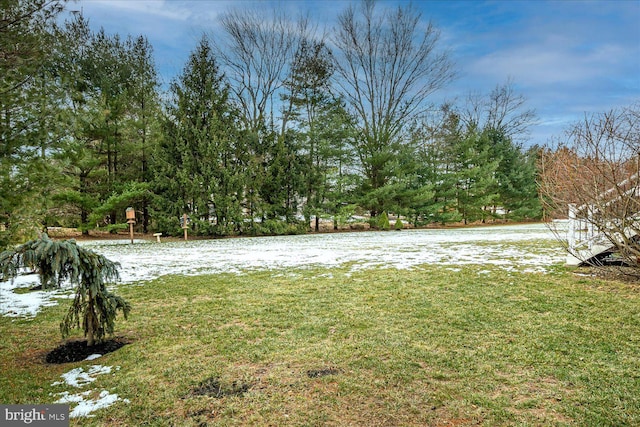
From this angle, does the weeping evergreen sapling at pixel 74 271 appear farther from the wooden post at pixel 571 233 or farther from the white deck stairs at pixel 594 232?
the wooden post at pixel 571 233

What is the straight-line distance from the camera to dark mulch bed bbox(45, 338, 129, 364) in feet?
9.42

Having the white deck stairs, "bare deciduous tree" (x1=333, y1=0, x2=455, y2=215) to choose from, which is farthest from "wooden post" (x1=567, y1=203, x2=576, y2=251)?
"bare deciduous tree" (x1=333, y1=0, x2=455, y2=215)

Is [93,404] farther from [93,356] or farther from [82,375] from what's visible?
[93,356]

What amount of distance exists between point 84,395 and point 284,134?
16403 millimetres

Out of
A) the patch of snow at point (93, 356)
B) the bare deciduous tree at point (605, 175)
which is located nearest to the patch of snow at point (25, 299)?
the patch of snow at point (93, 356)

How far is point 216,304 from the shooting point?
446 centimetres

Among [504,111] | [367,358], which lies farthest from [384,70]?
[367,358]

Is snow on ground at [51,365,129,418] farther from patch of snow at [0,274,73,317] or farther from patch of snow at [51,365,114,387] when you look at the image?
patch of snow at [0,274,73,317]

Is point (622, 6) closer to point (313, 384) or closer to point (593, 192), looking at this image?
point (593, 192)

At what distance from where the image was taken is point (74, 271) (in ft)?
8.59

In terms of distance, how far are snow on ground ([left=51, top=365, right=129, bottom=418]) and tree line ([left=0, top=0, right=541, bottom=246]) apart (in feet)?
32.3

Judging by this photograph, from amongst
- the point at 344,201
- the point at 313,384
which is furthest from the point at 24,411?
the point at 344,201

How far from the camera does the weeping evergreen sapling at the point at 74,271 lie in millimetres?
2461

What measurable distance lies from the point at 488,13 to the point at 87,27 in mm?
18378
